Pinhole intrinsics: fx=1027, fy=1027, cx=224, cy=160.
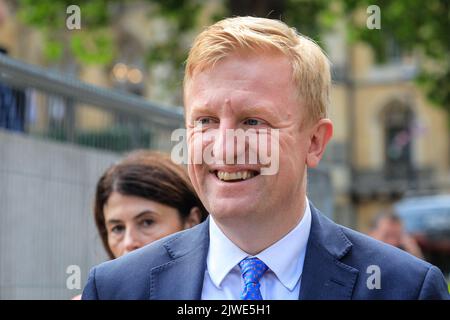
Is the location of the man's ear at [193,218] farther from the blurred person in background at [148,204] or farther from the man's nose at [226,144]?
the man's nose at [226,144]

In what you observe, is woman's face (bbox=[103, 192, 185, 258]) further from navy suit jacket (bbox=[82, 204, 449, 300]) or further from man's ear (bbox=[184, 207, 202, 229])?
navy suit jacket (bbox=[82, 204, 449, 300])

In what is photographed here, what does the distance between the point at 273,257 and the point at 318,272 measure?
0.41 ft

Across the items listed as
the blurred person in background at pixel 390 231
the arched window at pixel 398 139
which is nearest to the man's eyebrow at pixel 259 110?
the blurred person in background at pixel 390 231

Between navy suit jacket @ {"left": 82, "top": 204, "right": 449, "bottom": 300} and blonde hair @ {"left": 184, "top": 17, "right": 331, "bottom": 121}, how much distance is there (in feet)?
1.23

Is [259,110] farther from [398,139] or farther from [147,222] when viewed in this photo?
[398,139]

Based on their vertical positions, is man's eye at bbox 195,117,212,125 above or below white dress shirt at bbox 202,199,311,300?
above

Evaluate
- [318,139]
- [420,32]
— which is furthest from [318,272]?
[420,32]

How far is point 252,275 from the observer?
8.78 feet

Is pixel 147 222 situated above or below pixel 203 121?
below

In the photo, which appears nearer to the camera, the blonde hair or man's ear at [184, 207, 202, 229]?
the blonde hair

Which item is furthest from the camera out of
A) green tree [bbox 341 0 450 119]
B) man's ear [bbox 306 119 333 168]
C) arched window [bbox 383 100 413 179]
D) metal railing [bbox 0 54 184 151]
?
arched window [bbox 383 100 413 179]

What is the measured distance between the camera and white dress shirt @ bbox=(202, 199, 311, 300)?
2695 mm

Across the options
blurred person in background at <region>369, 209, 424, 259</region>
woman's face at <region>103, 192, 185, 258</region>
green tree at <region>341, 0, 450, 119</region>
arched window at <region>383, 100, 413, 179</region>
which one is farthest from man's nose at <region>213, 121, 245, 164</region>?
arched window at <region>383, 100, 413, 179</region>

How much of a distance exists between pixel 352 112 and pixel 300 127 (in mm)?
48397
